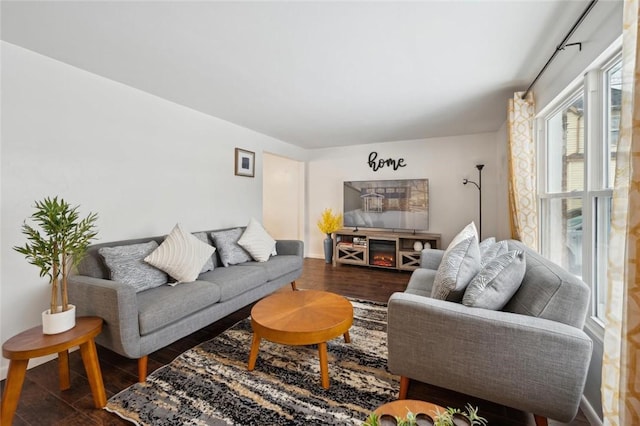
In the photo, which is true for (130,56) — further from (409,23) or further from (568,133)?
(568,133)

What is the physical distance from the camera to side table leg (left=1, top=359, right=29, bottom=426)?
52.3 inches

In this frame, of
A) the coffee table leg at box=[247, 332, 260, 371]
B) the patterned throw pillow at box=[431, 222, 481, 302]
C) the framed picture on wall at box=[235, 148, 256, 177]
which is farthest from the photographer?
the framed picture on wall at box=[235, 148, 256, 177]

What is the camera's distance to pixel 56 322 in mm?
1473

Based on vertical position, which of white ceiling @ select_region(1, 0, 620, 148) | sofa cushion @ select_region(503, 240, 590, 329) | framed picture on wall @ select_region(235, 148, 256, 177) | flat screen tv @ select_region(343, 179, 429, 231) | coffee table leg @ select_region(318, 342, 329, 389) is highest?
white ceiling @ select_region(1, 0, 620, 148)

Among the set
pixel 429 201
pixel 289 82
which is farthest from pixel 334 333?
pixel 429 201

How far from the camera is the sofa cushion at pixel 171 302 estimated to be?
172 centimetres

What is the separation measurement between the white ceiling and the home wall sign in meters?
1.71

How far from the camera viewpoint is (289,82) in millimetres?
2367

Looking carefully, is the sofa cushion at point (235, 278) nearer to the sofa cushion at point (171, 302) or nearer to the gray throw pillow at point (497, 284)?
the sofa cushion at point (171, 302)

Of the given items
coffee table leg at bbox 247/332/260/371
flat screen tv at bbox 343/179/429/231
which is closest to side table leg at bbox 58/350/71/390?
coffee table leg at bbox 247/332/260/371

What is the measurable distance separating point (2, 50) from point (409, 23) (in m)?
2.66

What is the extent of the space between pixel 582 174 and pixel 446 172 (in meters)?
2.67

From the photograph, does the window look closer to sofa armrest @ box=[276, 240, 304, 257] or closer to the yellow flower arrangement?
sofa armrest @ box=[276, 240, 304, 257]

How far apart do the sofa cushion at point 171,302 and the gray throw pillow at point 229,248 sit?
67cm
